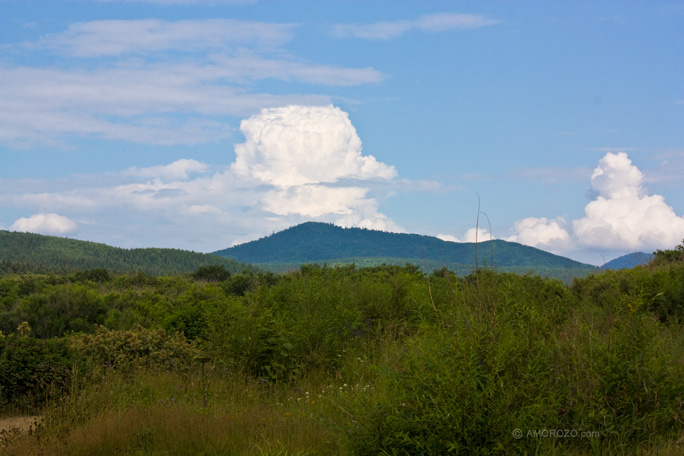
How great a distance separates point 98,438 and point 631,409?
5.79m

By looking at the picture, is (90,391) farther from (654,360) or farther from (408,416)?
(654,360)

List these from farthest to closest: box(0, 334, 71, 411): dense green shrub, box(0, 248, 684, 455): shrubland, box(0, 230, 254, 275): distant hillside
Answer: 1. box(0, 230, 254, 275): distant hillside
2. box(0, 334, 71, 411): dense green shrub
3. box(0, 248, 684, 455): shrubland

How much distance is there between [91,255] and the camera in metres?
111

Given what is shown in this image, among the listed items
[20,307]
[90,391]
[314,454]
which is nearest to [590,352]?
[314,454]

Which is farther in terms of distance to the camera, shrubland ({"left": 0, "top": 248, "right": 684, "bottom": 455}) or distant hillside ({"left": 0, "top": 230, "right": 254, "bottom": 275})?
distant hillside ({"left": 0, "top": 230, "right": 254, "bottom": 275})

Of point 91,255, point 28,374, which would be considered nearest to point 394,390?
point 28,374

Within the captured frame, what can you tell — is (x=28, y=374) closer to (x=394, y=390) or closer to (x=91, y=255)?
(x=394, y=390)

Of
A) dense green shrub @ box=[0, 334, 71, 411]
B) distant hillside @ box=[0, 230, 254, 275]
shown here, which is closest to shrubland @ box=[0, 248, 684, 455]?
dense green shrub @ box=[0, 334, 71, 411]

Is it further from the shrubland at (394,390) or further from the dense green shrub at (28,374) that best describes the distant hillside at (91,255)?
the shrubland at (394,390)

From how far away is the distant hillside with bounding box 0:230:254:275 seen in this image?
3994 inches

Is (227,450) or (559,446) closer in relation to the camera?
(559,446)

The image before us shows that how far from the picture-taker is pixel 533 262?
14312cm

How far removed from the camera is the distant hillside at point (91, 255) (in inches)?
3994

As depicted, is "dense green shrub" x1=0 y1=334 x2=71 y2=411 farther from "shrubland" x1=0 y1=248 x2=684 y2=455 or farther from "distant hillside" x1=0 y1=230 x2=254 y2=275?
"distant hillside" x1=0 y1=230 x2=254 y2=275
